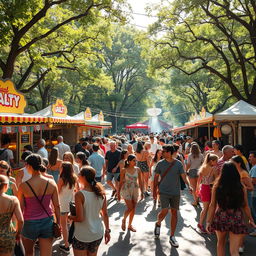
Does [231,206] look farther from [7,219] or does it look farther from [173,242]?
[7,219]

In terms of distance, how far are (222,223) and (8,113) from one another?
7.70 m

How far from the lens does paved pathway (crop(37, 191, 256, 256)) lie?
4.77 meters

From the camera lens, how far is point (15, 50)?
39.4 ft

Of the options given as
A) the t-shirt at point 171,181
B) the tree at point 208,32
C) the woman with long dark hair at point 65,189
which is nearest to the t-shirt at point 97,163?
the woman with long dark hair at point 65,189

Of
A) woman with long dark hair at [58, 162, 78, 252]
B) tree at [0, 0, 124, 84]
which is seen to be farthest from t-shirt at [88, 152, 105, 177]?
tree at [0, 0, 124, 84]

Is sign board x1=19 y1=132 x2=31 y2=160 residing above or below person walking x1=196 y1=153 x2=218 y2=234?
above

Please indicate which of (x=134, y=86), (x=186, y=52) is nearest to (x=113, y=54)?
(x=134, y=86)

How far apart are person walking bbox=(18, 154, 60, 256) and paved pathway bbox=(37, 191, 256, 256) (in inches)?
54.3

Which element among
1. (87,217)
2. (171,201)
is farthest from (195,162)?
(87,217)

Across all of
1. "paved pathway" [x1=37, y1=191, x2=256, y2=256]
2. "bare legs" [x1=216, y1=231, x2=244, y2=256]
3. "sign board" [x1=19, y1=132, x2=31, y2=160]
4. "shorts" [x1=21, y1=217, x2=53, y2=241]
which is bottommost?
"paved pathway" [x1=37, y1=191, x2=256, y2=256]

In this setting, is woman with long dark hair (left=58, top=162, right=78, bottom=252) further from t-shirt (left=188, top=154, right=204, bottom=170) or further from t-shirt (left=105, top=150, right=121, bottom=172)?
t-shirt (left=188, top=154, right=204, bottom=170)

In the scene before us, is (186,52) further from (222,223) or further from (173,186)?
(222,223)

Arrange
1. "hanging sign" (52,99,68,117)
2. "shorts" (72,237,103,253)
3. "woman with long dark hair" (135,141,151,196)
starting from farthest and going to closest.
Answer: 1. "hanging sign" (52,99,68,117)
2. "woman with long dark hair" (135,141,151,196)
3. "shorts" (72,237,103,253)

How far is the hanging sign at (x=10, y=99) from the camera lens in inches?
349
